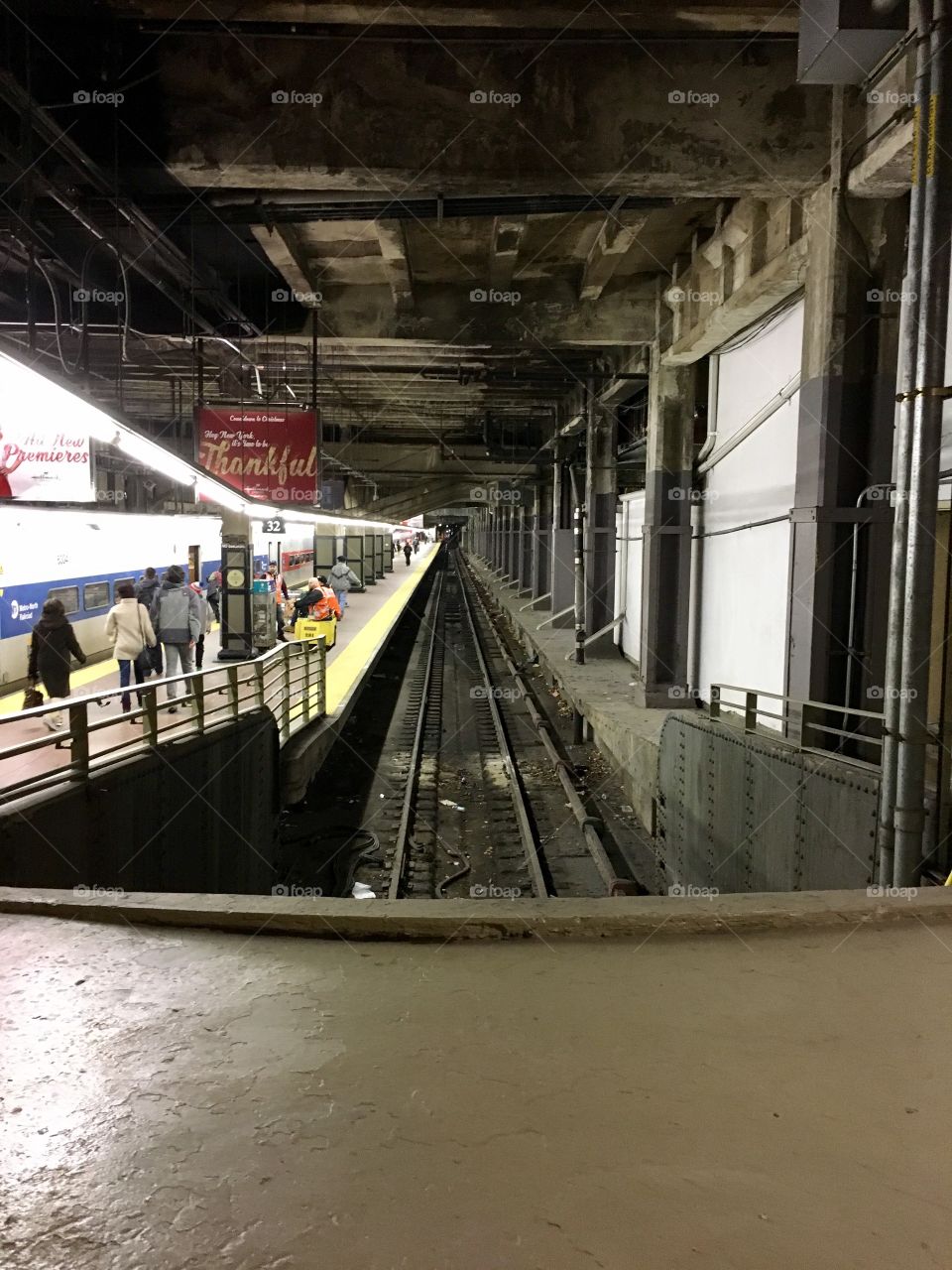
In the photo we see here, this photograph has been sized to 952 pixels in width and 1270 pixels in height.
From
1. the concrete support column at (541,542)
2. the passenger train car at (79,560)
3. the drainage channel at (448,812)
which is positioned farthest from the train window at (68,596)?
the concrete support column at (541,542)

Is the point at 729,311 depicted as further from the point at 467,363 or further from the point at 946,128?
the point at 467,363

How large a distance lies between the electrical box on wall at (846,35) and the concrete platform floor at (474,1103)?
5.15 m

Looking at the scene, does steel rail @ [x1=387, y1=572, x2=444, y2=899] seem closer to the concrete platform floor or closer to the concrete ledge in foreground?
the concrete ledge in foreground

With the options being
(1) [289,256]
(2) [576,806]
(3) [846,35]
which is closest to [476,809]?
(2) [576,806]

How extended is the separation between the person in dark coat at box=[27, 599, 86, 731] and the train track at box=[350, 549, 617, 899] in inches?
143

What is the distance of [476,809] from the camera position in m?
10.4

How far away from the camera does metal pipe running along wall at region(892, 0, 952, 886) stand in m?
4.21

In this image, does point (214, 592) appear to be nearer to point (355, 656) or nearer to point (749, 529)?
point (355, 656)

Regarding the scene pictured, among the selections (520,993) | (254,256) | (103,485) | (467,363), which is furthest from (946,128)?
(103,485)

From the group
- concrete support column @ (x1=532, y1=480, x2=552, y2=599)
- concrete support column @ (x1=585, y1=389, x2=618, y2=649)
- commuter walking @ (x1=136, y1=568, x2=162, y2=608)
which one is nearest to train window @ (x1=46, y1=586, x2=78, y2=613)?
commuter walking @ (x1=136, y1=568, x2=162, y2=608)

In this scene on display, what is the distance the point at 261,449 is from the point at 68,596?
550cm

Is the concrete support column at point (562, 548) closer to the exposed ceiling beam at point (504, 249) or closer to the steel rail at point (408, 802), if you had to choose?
the steel rail at point (408, 802)

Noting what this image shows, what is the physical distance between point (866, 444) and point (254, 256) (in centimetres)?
643

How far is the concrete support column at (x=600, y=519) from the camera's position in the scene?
15203 mm
